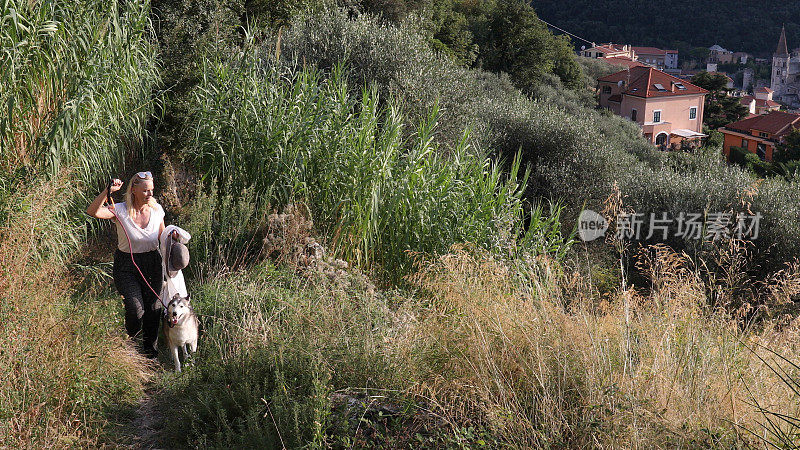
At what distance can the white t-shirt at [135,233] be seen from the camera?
4.46 meters

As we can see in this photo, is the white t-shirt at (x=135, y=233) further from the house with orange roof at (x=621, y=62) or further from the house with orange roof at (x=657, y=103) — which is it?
the house with orange roof at (x=621, y=62)

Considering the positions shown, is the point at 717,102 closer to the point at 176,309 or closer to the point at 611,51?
the point at 611,51

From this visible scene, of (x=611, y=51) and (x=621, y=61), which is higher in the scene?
(x=611, y=51)

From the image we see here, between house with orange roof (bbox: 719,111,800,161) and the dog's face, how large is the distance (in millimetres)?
45985

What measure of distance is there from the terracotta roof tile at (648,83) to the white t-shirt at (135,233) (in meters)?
53.3

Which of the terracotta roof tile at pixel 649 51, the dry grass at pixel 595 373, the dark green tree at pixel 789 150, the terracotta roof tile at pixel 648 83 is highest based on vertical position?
the terracotta roof tile at pixel 649 51

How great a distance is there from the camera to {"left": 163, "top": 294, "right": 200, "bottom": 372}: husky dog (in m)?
4.09

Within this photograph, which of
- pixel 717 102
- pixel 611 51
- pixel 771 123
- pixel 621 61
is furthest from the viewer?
pixel 611 51

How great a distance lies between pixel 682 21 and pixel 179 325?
81.5m

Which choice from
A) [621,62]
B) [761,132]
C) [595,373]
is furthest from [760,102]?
[595,373]

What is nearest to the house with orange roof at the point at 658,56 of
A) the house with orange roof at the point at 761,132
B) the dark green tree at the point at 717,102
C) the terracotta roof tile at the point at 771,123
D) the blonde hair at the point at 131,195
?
the dark green tree at the point at 717,102

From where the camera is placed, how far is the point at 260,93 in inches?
273

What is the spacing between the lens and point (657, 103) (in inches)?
2095

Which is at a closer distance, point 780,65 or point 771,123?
point 771,123
